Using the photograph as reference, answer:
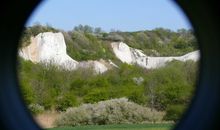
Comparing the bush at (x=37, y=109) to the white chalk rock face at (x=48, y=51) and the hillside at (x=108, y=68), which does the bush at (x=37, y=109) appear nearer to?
the hillside at (x=108, y=68)

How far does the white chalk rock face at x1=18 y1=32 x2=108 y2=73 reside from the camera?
83.4ft

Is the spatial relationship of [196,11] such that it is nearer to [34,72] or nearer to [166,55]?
[34,72]

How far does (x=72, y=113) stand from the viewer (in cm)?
1831

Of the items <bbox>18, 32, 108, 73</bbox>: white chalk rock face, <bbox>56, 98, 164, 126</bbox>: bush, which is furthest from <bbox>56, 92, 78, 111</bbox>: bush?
<bbox>56, 98, 164, 126</bbox>: bush

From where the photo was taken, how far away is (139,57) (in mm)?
30484

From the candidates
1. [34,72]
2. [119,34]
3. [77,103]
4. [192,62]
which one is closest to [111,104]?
[77,103]

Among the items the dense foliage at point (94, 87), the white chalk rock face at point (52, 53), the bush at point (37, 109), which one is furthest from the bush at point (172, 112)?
the white chalk rock face at point (52, 53)

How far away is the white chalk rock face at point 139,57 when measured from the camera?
27.6 m
